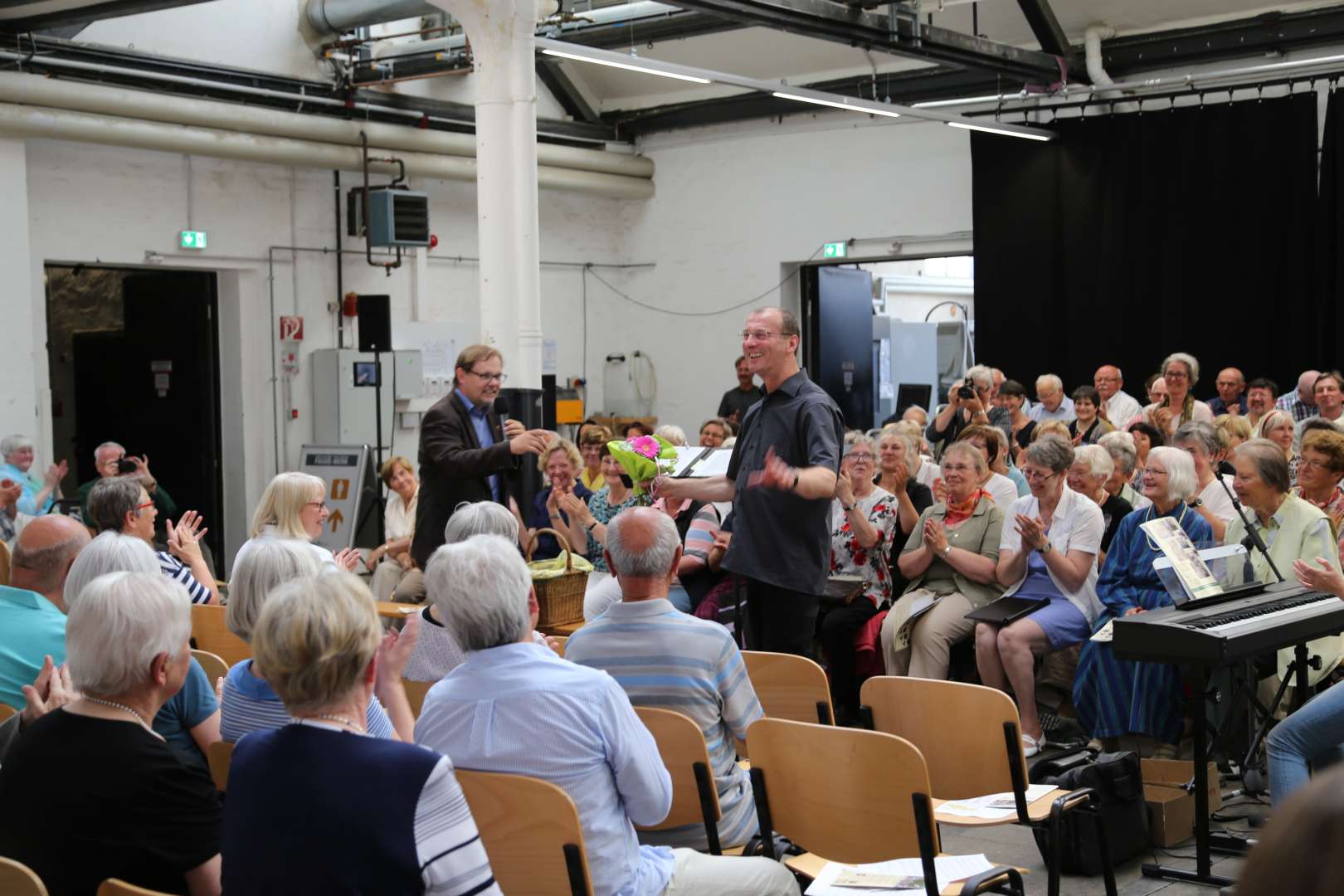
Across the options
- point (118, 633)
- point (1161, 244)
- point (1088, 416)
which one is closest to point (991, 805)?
point (118, 633)

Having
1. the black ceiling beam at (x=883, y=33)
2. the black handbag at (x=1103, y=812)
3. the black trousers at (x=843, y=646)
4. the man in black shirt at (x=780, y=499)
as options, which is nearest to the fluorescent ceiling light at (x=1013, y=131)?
the black ceiling beam at (x=883, y=33)

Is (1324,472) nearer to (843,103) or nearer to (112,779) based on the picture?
(112,779)

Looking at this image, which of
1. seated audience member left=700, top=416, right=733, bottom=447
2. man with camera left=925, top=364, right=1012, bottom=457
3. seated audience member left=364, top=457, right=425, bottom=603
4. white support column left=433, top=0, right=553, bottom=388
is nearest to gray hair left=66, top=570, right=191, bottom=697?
seated audience member left=364, top=457, right=425, bottom=603

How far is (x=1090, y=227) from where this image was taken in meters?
11.1

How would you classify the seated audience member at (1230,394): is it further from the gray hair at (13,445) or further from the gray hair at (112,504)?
the gray hair at (13,445)

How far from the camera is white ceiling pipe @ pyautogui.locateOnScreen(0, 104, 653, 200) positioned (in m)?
9.34

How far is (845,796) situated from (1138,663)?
99.1 inches

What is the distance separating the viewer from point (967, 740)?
3.52 meters

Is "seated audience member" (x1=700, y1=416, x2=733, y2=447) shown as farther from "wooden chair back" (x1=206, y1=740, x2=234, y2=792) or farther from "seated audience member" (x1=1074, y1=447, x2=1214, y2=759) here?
"wooden chair back" (x1=206, y1=740, x2=234, y2=792)

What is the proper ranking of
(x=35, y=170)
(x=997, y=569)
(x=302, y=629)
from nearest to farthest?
(x=302, y=629) → (x=997, y=569) → (x=35, y=170)

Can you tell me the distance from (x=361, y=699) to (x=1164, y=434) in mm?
7533

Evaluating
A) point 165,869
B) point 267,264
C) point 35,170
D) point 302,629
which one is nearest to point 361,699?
point 302,629

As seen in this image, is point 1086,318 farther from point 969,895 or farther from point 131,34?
point 969,895

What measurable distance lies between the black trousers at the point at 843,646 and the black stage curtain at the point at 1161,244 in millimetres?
5410
